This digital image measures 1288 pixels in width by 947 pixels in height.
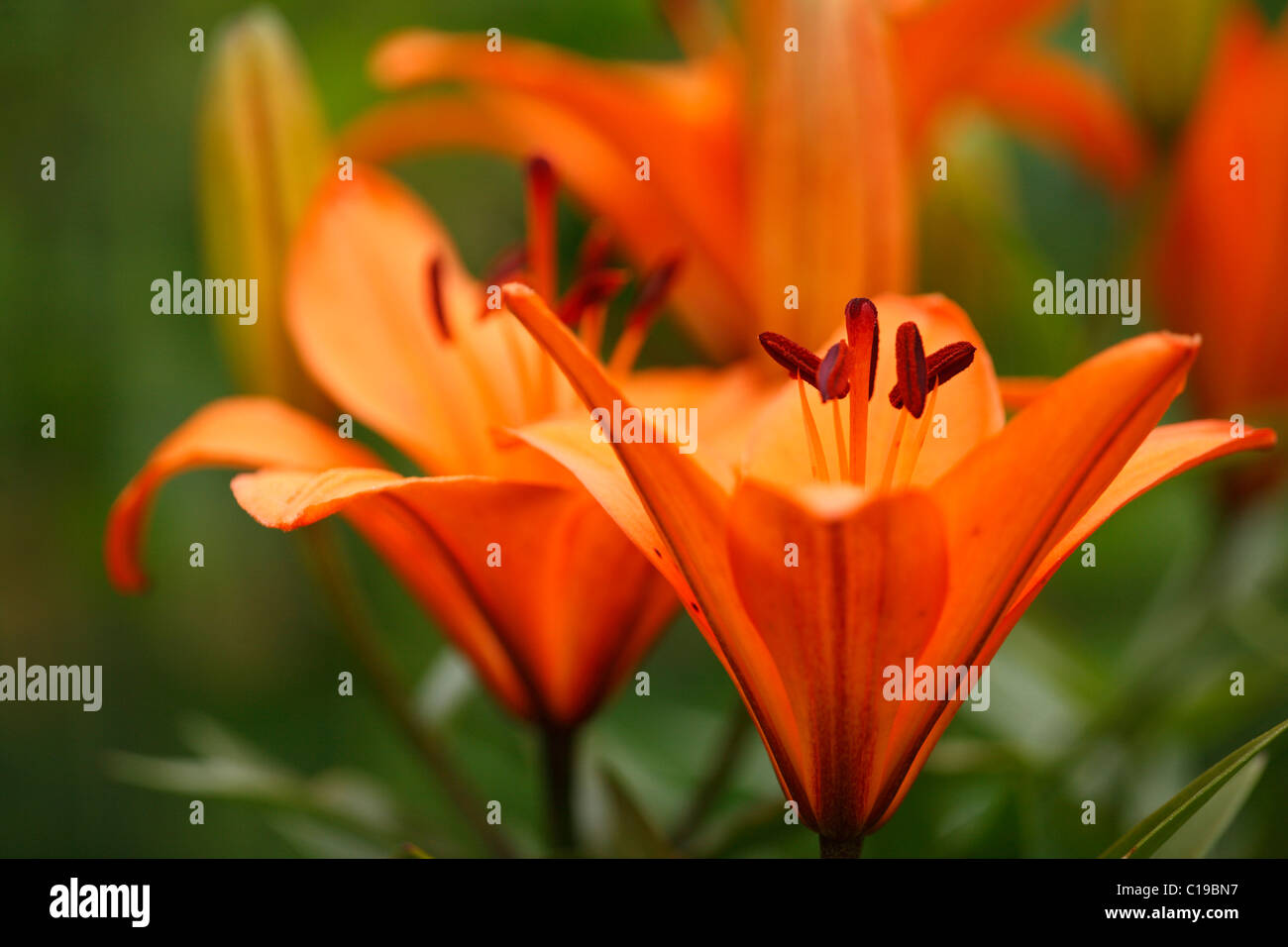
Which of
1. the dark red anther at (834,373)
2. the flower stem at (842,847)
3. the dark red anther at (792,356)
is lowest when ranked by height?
the flower stem at (842,847)

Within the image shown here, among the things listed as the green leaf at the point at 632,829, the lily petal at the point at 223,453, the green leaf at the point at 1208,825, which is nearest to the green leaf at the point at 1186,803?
the green leaf at the point at 1208,825

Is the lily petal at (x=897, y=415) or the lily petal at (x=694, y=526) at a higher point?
the lily petal at (x=897, y=415)

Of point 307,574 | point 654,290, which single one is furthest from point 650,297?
point 307,574

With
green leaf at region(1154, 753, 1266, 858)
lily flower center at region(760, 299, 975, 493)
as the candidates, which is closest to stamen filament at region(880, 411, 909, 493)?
lily flower center at region(760, 299, 975, 493)

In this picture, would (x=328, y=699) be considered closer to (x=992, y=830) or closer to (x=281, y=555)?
(x=281, y=555)

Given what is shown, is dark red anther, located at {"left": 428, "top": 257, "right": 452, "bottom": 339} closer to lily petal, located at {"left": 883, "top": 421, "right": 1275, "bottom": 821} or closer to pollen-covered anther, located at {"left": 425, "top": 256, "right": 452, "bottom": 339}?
pollen-covered anther, located at {"left": 425, "top": 256, "right": 452, "bottom": 339}

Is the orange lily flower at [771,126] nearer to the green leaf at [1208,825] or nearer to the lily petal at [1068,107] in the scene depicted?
the lily petal at [1068,107]

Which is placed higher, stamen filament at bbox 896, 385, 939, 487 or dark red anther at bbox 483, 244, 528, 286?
dark red anther at bbox 483, 244, 528, 286
